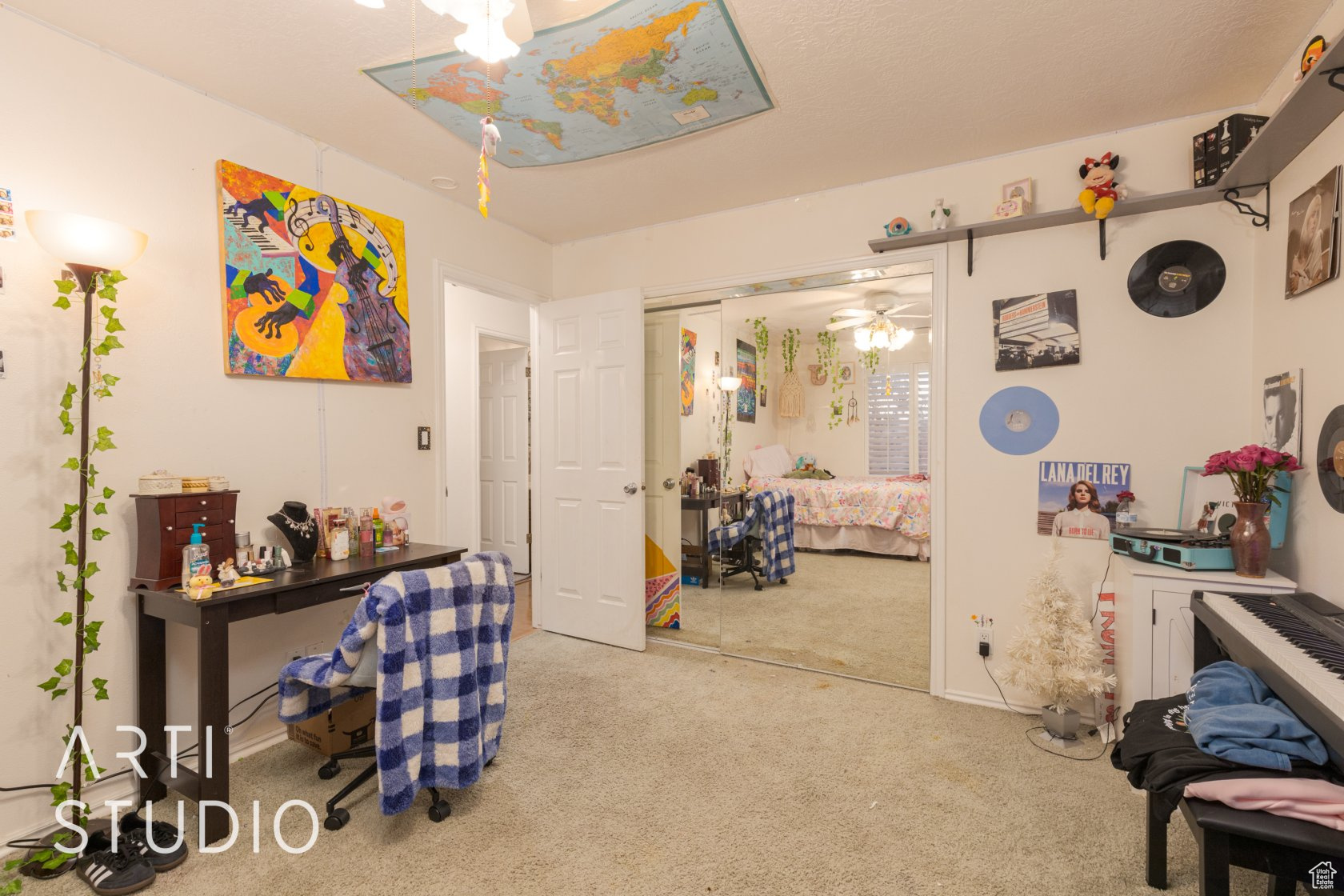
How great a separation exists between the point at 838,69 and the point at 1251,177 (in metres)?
1.54

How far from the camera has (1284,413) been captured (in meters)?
2.09

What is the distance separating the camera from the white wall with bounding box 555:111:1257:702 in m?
2.46

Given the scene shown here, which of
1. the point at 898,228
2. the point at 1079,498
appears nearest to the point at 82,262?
the point at 898,228

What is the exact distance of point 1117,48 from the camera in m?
2.05

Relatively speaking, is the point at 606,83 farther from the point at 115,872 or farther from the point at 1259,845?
the point at 115,872

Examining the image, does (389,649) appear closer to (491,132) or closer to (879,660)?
(491,132)

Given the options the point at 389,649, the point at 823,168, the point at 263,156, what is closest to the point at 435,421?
the point at 263,156

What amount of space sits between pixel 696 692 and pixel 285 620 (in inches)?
72.1

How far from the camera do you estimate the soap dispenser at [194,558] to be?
6.50 feet

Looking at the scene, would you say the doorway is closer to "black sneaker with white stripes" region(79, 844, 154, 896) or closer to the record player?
"black sneaker with white stripes" region(79, 844, 154, 896)

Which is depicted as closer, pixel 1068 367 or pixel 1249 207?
pixel 1249 207

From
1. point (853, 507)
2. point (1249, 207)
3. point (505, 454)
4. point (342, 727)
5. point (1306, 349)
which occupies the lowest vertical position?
point (342, 727)

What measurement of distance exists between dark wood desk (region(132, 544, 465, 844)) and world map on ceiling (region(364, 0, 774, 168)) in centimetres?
177

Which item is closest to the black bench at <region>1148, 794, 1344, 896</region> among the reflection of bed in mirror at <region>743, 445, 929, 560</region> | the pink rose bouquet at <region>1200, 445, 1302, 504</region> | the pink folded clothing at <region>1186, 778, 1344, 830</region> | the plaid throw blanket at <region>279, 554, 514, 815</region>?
the pink folded clothing at <region>1186, 778, 1344, 830</region>
